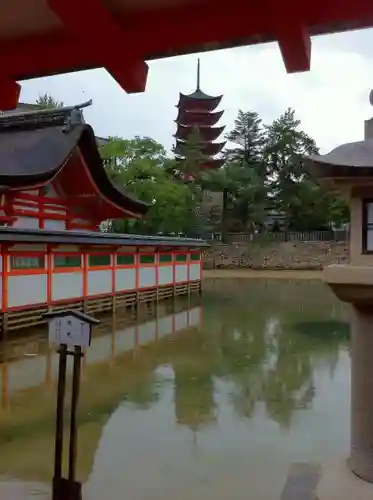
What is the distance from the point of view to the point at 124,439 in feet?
19.4

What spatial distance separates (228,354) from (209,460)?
531 centimetres

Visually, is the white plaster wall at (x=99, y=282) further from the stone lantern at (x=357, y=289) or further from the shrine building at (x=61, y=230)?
the stone lantern at (x=357, y=289)

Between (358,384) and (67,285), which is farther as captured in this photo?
(67,285)

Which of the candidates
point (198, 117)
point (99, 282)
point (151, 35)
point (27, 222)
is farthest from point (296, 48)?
point (198, 117)

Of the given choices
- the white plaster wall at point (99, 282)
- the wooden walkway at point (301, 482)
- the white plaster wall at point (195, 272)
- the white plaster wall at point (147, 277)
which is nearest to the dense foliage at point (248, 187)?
the white plaster wall at point (195, 272)

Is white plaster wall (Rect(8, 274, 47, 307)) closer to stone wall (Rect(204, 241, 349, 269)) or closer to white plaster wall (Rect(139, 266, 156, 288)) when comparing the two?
white plaster wall (Rect(139, 266, 156, 288))

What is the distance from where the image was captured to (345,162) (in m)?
4.14

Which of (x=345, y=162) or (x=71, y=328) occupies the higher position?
(x=345, y=162)

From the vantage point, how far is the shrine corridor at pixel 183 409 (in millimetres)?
4859

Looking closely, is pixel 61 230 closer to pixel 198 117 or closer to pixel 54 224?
pixel 54 224

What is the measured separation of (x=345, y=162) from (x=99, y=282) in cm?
1135

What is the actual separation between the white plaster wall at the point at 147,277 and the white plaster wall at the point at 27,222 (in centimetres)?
450

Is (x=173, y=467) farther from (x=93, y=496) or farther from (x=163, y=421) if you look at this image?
(x=163, y=421)

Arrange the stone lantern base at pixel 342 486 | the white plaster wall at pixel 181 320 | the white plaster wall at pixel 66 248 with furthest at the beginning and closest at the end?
the white plaster wall at pixel 181 320
the white plaster wall at pixel 66 248
the stone lantern base at pixel 342 486
